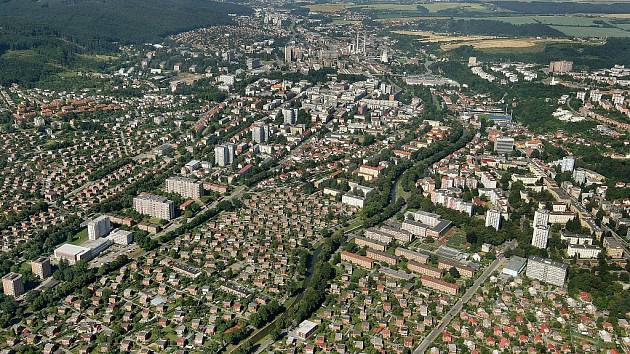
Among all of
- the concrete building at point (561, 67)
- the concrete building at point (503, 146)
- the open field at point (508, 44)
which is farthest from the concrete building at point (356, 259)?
the open field at point (508, 44)

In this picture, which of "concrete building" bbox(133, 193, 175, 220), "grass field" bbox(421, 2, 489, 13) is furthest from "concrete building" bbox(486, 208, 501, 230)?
"grass field" bbox(421, 2, 489, 13)

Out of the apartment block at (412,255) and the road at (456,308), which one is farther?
the apartment block at (412,255)

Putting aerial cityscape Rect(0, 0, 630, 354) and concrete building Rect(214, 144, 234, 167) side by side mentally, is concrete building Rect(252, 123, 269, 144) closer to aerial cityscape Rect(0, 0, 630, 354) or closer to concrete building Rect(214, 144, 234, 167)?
aerial cityscape Rect(0, 0, 630, 354)

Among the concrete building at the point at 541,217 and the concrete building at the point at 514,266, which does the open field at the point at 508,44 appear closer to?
the concrete building at the point at 541,217

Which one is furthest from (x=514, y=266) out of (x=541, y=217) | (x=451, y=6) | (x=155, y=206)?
(x=451, y=6)

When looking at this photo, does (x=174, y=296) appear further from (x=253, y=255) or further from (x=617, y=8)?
(x=617, y=8)

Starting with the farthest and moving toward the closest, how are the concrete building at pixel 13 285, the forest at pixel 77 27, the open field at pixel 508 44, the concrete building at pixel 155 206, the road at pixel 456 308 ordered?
the open field at pixel 508 44 → the forest at pixel 77 27 → the concrete building at pixel 155 206 → the concrete building at pixel 13 285 → the road at pixel 456 308
